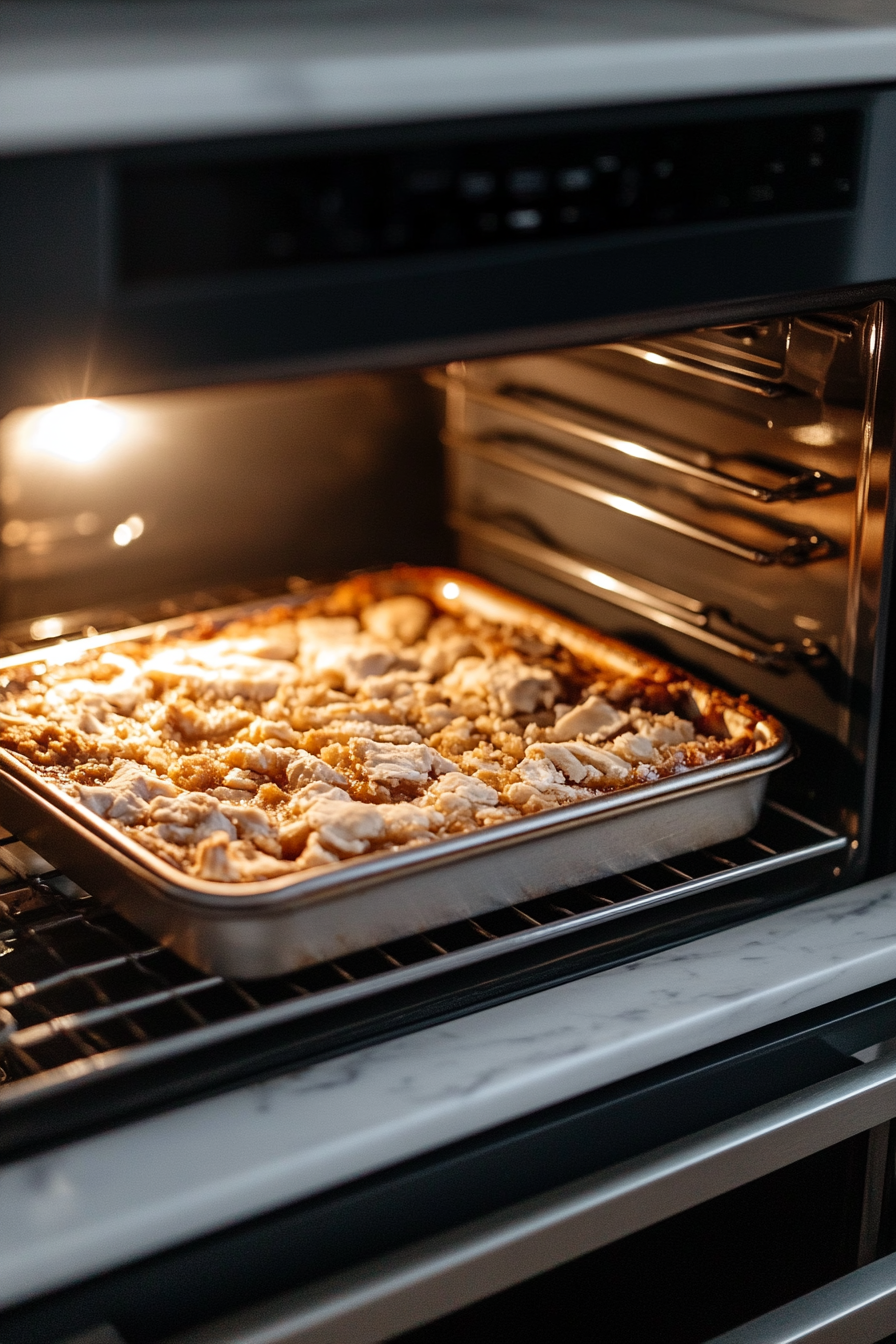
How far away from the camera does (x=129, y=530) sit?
4.50 ft

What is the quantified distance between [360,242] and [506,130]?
0.33 ft

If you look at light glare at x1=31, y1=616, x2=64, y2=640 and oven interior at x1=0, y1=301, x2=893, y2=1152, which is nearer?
oven interior at x1=0, y1=301, x2=893, y2=1152

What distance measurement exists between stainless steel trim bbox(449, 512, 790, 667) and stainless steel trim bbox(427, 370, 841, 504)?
0.12 metres

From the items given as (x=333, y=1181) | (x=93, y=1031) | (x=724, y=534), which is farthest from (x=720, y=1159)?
(x=724, y=534)

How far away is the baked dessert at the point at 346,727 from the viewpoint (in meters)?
0.94

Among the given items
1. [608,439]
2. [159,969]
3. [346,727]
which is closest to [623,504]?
[608,439]

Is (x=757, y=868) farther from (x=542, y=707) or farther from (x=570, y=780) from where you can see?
(x=542, y=707)

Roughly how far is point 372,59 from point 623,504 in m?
0.62

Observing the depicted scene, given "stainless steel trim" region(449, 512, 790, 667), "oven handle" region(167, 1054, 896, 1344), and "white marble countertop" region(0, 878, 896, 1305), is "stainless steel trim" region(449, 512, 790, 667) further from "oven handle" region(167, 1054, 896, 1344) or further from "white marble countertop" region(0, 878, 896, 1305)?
"oven handle" region(167, 1054, 896, 1344)

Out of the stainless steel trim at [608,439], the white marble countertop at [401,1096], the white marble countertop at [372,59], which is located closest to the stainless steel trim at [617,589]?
the stainless steel trim at [608,439]

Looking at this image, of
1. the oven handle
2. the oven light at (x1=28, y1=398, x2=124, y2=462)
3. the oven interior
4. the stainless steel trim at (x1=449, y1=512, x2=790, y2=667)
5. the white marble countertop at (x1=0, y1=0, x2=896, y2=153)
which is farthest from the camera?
the oven light at (x1=28, y1=398, x2=124, y2=462)

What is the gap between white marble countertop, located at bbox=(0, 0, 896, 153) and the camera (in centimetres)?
66

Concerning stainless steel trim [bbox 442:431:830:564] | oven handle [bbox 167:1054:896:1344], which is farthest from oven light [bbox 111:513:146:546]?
oven handle [bbox 167:1054:896:1344]

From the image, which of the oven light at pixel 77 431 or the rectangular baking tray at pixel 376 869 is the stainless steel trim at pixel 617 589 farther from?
the oven light at pixel 77 431
